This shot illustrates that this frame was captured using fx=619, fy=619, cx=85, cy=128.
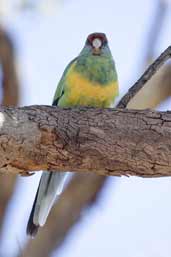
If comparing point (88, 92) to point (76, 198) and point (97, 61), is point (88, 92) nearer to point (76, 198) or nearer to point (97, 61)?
point (97, 61)

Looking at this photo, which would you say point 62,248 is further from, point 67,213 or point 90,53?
point 90,53

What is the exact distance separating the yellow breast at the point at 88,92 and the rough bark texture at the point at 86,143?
1.78 feet

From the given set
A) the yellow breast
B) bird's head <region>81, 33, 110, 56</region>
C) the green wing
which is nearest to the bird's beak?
bird's head <region>81, 33, 110, 56</region>

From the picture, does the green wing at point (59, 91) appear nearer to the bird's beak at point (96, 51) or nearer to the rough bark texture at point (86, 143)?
the bird's beak at point (96, 51)

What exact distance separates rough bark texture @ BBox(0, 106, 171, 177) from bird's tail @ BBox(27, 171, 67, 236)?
18.8 inches

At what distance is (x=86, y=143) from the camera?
8.54ft

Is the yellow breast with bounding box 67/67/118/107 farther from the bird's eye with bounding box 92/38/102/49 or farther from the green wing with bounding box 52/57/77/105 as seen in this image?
the bird's eye with bounding box 92/38/102/49

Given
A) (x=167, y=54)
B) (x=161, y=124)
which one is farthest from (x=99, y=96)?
(x=161, y=124)

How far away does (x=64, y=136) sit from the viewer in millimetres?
2594

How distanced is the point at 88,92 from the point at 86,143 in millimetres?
640

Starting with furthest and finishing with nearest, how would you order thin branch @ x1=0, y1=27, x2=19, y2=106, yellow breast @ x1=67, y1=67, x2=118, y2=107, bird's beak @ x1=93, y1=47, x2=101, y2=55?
thin branch @ x1=0, y1=27, x2=19, y2=106 < bird's beak @ x1=93, y1=47, x2=101, y2=55 < yellow breast @ x1=67, y1=67, x2=118, y2=107

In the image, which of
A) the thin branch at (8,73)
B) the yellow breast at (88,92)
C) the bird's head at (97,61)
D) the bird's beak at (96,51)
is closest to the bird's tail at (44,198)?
the yellow breast at (88,92)

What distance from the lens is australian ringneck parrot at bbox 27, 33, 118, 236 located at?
3090mm

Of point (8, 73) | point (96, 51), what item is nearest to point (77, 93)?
point (96, 51)
